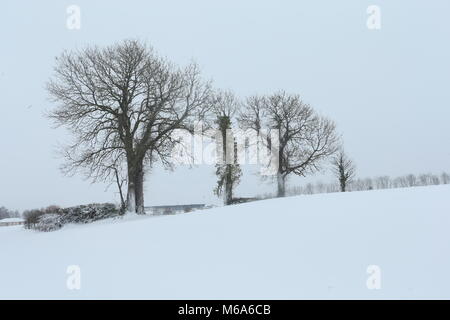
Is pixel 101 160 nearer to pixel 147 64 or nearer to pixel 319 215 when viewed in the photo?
pixel 147 64

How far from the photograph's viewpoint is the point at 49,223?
27.8 meters

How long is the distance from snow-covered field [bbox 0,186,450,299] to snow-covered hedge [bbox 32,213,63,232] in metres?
14.1

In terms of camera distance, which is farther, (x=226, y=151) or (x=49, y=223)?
(x=226, y=151)

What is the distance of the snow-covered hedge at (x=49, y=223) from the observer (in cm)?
2725

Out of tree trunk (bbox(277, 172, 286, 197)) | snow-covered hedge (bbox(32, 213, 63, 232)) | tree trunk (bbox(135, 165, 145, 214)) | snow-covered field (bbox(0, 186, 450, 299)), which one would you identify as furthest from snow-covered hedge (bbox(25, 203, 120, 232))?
tree trunk (bbox(277, 172, 286, 197))

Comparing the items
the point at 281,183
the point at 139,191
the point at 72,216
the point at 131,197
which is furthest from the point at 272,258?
the point at 281,183

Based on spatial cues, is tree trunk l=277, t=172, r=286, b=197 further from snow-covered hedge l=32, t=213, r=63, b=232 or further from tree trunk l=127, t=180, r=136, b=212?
snow-covered hedge l=32, t=213, r=63, b=232

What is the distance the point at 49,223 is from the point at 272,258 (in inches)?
910

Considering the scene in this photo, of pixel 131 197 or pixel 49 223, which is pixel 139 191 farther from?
pixel 49 223

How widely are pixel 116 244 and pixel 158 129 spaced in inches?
741

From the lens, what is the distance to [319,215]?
40.9 feet

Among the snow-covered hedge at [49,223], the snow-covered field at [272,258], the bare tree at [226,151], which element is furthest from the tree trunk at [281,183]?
the snow-covered field at [272,258]

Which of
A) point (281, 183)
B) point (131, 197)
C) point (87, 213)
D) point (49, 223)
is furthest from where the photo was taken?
point (281, 183)
